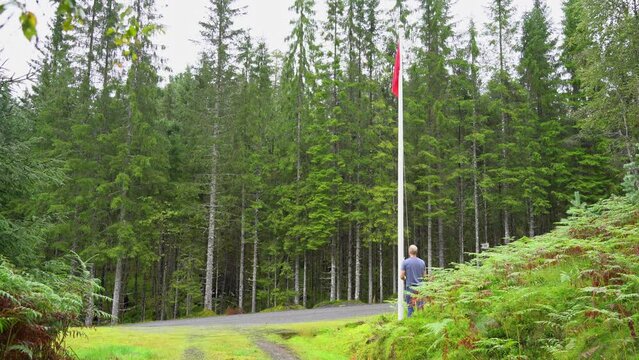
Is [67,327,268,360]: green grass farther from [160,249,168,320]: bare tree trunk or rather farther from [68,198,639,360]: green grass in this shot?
[160,249,168,320]: bare tree trunk

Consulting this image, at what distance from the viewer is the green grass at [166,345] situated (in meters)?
9.38

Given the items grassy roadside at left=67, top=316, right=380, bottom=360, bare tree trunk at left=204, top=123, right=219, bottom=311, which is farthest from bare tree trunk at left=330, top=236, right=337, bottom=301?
grassy roadside at left=67, top=316, right=380, bottom=360

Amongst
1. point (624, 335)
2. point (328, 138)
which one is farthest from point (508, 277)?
point (328, 138)

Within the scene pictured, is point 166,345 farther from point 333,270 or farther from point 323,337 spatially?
point 333,270

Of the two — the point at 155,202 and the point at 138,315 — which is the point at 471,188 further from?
the point at 138,315

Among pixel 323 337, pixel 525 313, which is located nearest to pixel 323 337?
pixel 323 337

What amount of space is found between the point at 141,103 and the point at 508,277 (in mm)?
26358

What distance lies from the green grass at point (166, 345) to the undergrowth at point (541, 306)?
10.2 feet

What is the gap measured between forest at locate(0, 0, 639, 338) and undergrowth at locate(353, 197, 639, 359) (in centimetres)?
1794

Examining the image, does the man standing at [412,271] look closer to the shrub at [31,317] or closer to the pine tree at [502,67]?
the shrub at [31,317]

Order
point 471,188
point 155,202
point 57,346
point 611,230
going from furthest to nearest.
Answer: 1. point 471,188
2. point 155,202
3. point 611,230
4. point 57,346

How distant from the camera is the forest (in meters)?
28.4

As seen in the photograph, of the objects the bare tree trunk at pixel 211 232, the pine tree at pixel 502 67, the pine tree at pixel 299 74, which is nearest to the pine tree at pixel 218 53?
the bare tree trunk at pixel 211 232

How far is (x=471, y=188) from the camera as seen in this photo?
3678 centimetres
